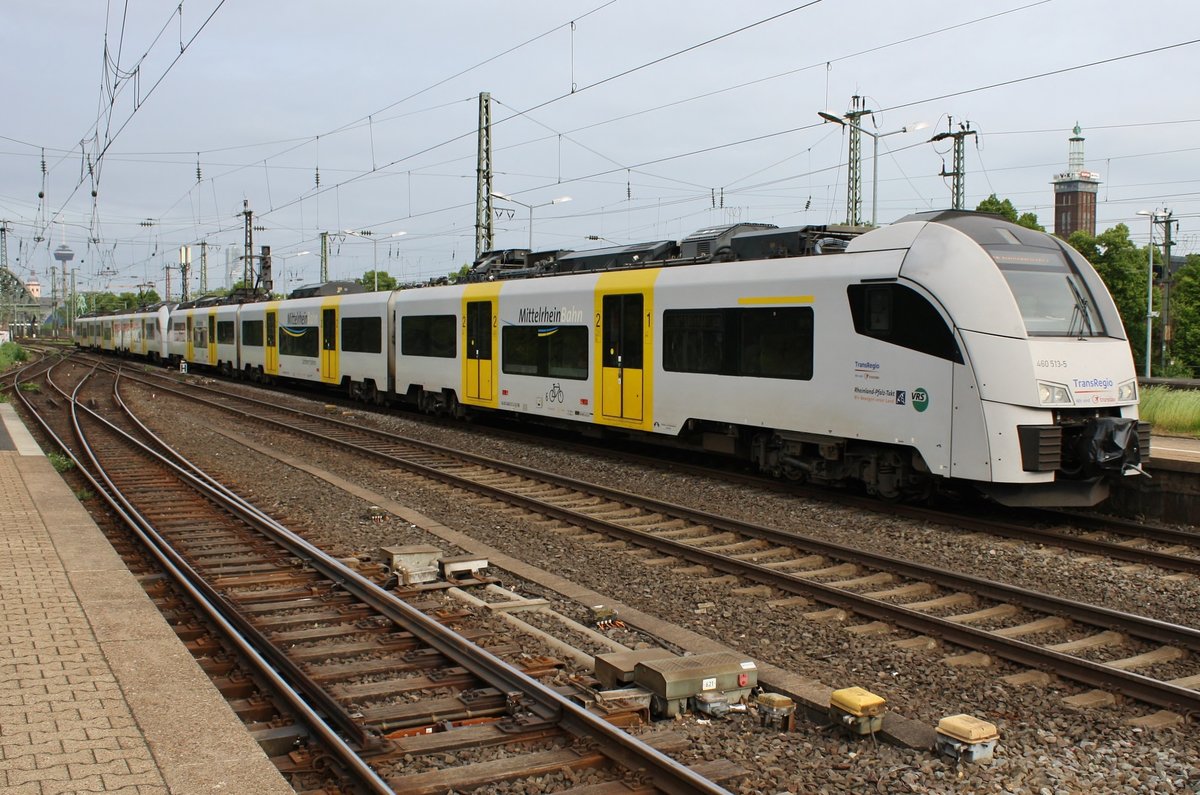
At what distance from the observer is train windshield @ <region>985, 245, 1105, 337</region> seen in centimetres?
1013

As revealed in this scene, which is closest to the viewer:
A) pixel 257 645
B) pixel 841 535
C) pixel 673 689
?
pixel 673 689

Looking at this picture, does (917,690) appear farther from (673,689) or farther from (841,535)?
(841,535)

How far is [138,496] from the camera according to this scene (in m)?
12.2

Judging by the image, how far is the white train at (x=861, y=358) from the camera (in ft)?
32.5

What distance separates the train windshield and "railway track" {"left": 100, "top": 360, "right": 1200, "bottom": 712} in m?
3.15

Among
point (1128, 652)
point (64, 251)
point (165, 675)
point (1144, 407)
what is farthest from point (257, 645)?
point (64, 251)

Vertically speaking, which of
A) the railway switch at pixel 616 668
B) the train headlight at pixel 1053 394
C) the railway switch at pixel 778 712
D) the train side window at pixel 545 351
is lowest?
the railway switch at pixel 778 712

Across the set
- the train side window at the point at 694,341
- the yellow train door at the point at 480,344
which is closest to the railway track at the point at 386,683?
the train side window at the point at 694,341

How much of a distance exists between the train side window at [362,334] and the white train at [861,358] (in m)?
6.06

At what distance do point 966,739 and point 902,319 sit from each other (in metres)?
6.53

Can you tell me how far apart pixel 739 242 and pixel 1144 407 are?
7117 millimetres

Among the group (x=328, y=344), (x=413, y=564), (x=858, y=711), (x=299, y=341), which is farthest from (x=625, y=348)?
(x=299, y=341)

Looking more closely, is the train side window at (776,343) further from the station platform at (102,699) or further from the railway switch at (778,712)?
the station platform at (102,699)

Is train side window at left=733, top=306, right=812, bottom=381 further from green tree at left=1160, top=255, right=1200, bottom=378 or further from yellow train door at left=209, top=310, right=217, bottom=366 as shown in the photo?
green tree at left=1160, top=255, right=1200, bottom=378
